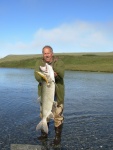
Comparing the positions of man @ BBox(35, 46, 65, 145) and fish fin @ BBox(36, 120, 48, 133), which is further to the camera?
man @ BBox(35, 46, 65, 145)

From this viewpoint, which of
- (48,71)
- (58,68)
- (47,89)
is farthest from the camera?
(58,68)

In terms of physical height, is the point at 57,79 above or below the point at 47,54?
below

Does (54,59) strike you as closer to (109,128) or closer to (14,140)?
(14,140)

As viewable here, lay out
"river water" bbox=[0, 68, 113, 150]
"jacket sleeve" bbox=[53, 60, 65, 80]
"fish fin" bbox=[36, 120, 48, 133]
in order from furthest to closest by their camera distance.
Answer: "river water" bbox=[0, 68, 113, 150] < "jacket sleeve" bbox=[53, 60, 65, 80] < "fish fin" bbox=[36, 120, 48, 133]

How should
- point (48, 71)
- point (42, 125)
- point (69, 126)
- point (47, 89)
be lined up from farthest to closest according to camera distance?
point (69, 126) → point (42, 125) → point (47, 89) → point (48, 71)

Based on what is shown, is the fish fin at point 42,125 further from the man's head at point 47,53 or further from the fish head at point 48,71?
the man's head at point 47,53

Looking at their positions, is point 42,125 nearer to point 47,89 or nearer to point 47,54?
point 47,89

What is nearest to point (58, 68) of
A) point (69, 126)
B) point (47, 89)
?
point (47, 89)

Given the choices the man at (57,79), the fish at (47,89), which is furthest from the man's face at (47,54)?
the fish at (47,89)

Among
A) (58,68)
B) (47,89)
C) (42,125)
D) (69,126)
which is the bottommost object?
(69,126)

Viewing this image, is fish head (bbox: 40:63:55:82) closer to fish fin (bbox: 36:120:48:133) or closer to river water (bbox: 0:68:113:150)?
fish fin (bbox: 36:120:48:133)

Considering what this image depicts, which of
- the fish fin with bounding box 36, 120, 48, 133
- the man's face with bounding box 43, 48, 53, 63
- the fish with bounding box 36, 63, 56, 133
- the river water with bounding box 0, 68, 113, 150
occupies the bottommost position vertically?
the river water with bounding box 0, 68, 113, 150

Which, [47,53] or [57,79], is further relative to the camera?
[57,79]

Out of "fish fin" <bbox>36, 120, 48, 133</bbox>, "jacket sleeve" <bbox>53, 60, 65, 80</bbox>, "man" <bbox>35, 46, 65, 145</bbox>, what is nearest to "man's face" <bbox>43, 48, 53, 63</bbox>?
"man" <bbox>35, 46, 65, 145</bbox>
